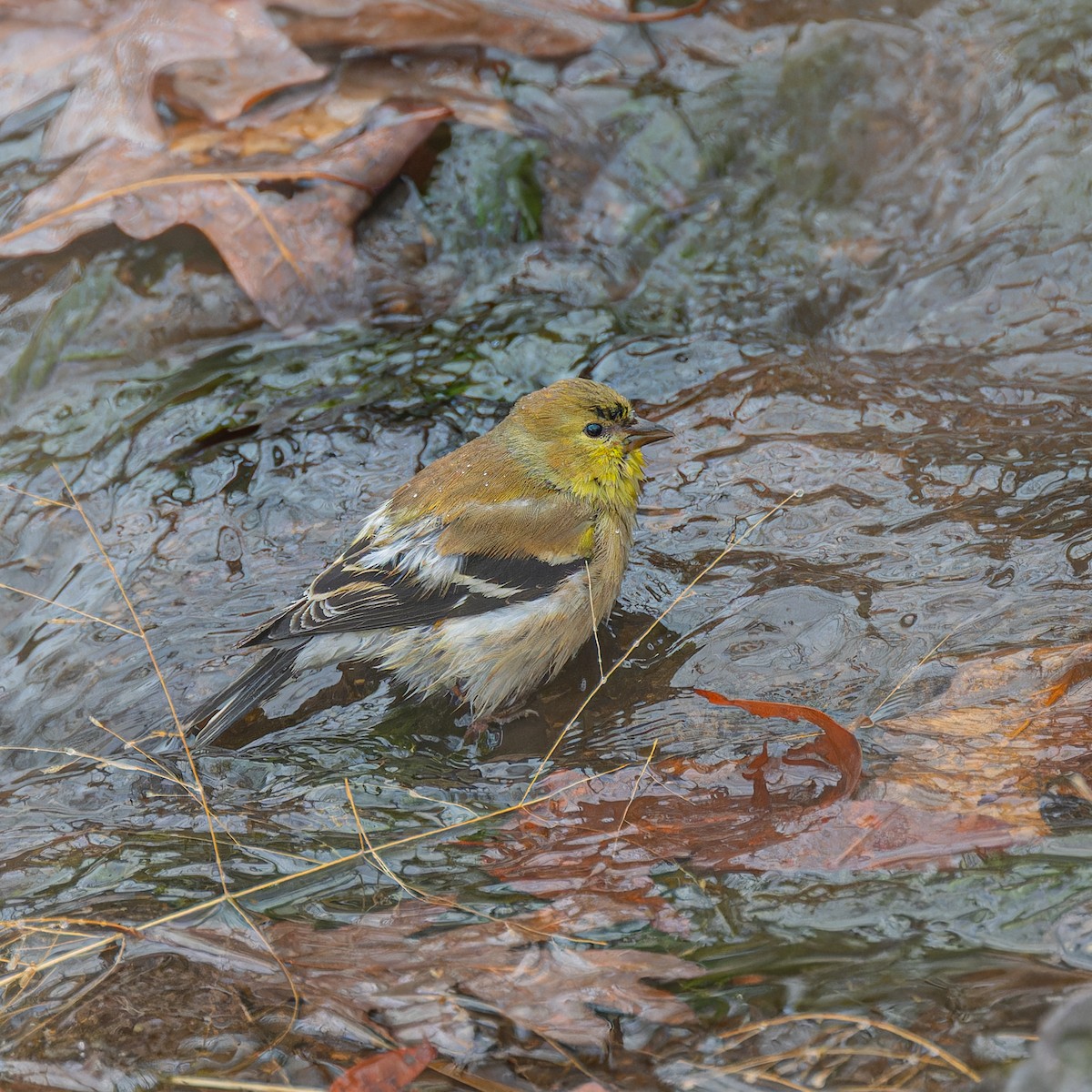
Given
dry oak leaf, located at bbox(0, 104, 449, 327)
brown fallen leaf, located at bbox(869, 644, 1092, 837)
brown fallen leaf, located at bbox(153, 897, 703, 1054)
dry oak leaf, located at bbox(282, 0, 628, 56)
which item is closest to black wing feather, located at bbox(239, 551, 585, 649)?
brown fallen leaf, located at bbox(153, 897, 703, 1054)

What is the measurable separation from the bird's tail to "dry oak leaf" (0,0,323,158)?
3078 mm

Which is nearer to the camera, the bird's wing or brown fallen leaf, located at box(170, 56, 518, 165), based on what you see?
the bird's wing

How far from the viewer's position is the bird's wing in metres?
4.31

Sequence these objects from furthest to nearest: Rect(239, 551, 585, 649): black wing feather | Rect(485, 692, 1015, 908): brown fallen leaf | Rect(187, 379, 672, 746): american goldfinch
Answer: Rect(187, 379, 672, 746): american goldfinch
Rect(239, 551, 585, 649): black wing feather
Rect(485, 692, 1015, 908): brown fallen leaf

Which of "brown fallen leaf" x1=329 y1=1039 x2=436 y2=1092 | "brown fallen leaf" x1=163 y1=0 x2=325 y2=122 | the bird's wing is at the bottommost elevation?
"brown fallen leaf" x1=329 y1=1039 x2=436 y2=1092

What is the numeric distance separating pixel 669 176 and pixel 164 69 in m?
2.67

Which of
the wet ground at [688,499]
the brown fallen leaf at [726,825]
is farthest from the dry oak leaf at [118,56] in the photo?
the brown fallen leaf at [726,825]

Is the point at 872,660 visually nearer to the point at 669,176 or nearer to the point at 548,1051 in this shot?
the point at 548,1051

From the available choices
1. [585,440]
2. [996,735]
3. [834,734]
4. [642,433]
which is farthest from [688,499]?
[996,735]

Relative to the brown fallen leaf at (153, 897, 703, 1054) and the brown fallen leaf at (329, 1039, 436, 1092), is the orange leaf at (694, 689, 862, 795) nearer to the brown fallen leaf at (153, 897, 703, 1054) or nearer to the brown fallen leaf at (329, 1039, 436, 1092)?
the brown fallen leaf at (153, 897, 703, 1054)

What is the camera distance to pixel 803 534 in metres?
4.58

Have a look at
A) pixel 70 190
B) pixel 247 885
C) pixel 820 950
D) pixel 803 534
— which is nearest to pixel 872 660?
pixel 803 534

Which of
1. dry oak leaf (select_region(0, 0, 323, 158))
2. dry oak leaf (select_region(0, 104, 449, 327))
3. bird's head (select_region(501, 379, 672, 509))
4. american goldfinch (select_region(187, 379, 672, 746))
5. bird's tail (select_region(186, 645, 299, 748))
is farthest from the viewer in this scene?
dry oak leaf (select_region(0, 0, 323, 158))

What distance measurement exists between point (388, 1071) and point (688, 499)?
2.88 metres
